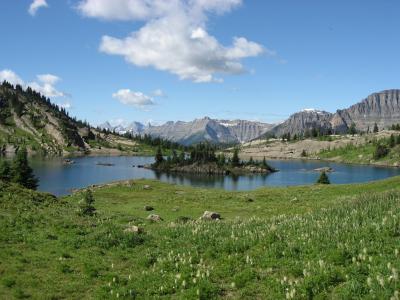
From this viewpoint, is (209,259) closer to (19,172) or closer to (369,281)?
(369,281)

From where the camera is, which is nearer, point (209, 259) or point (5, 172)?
point (209, 259)

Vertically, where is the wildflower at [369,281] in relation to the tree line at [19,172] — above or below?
above

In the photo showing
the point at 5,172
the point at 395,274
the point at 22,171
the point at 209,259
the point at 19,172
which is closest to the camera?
the point at 395,274

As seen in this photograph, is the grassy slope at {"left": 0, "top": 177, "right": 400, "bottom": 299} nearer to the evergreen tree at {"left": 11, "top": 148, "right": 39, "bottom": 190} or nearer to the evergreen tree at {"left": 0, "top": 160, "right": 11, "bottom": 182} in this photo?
the evergreen tree at {"left": 11, "top": 148, "right": 39, "bottom": 190}

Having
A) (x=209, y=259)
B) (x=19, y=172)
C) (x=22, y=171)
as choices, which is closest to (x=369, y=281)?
(x=209, y=259)

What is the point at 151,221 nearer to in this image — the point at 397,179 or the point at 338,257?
the point at 338,257

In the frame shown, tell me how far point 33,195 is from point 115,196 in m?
32.9

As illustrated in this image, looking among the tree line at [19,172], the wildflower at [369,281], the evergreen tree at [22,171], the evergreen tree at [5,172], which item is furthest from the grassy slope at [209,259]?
the evergreen tree at [5,172]

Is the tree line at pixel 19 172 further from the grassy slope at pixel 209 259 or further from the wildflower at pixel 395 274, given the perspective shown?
the wildflower at pixel 395 274

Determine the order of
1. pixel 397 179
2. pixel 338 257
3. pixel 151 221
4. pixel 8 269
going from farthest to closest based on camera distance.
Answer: pixel 397 179
pixel 151 221
pixel 8 269
pixel 338 257

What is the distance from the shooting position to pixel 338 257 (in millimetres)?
15898

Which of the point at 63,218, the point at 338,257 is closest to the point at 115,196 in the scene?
the point at 63,218

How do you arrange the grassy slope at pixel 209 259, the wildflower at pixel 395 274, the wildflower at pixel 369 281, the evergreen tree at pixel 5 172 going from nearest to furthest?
the wildflower at pixel 395 274, the wildflower at pixel 369 281, the grassy slope at pixel 209 259, the evergreen tree at pixel 5 172

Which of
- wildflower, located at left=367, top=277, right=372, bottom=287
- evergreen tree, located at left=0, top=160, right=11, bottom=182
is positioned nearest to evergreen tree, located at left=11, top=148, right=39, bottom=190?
evergreen tree, located at left=0, top=160, right=11, bottom=182
